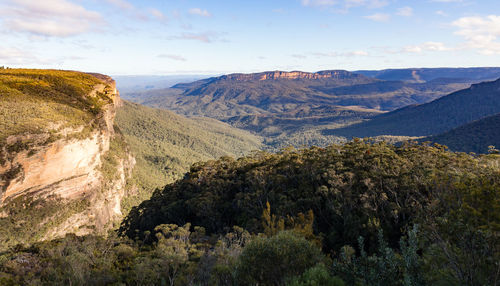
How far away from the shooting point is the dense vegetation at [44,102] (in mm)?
42062

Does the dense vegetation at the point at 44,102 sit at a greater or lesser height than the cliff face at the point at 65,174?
greater

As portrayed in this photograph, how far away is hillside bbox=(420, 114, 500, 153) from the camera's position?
77875 millimetres

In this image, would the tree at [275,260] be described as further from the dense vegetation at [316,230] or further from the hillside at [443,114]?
the hillside at [443,114]

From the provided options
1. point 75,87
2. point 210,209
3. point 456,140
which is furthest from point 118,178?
point 456,140

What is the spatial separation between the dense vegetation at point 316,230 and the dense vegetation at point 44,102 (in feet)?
68.5

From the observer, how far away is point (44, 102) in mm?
50375

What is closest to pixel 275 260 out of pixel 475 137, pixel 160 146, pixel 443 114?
pixel 475 137

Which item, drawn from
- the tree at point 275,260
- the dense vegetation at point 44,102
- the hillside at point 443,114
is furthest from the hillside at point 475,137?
the dense vegetation at point 44,102

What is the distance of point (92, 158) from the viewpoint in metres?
52.8

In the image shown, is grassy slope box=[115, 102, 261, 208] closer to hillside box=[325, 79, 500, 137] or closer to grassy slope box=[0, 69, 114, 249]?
grassy slope box=[0, 69, 114, 249]

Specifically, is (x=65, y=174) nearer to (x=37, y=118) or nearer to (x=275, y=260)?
(x=37, y=118)

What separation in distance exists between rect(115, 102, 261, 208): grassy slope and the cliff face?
17412 millimetres

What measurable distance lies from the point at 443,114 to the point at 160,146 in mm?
171715

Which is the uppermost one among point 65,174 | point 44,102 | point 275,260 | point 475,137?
point 44,102
